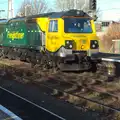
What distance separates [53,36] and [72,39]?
1133 millimetres

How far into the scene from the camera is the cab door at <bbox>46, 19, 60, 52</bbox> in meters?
17.9

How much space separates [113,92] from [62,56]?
5086mm

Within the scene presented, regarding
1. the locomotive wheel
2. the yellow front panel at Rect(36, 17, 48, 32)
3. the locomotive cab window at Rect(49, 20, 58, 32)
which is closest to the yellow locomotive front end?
the locomotive cab window at Rect(49, 20, 58, 32)

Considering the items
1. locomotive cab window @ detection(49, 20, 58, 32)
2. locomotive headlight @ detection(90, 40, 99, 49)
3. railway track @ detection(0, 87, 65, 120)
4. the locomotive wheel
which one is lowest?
railway track @ detection(0, 87, 65, 120)

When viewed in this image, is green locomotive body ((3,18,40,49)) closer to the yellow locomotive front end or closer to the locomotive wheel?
the locomotive wheel

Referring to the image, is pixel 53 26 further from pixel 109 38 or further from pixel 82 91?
pixel 109 38

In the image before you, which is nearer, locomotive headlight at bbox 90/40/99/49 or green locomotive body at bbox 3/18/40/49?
locomotive headlight at bbox 90/40/99/49

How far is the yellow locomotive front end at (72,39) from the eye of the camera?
1739cm

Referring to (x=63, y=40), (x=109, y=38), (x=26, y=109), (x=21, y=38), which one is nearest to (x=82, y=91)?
(x=26, y=109)

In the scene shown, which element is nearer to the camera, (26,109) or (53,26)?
(26,109)

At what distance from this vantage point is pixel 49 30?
61.1ft

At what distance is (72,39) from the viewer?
1756cm

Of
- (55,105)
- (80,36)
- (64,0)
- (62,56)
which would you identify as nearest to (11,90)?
(55,105)

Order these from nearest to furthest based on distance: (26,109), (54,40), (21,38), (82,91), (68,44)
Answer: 1. (26,109)
2. (82,91)
3. (68,44)
4. (54,40)
5. (21,38)
